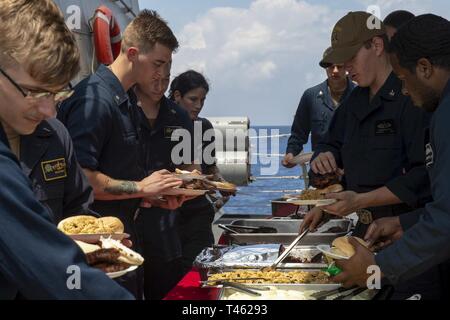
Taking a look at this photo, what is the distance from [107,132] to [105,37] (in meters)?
2.53

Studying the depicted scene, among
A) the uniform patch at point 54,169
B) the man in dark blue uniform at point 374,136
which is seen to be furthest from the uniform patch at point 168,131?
the uniform patch at point 54,169

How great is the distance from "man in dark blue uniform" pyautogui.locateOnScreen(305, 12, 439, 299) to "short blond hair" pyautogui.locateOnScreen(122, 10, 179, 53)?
772 mm

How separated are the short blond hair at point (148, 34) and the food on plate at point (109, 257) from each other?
1626 mm

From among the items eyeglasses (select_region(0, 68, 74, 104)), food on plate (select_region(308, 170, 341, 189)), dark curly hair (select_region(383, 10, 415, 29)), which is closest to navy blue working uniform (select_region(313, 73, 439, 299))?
food on plate (select_region(308, 170, 341, 189))

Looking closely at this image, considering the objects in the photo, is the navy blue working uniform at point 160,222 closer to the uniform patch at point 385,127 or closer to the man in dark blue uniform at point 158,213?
the man in dark blue uniform at point 158,213

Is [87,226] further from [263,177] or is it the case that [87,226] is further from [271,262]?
[263,177]

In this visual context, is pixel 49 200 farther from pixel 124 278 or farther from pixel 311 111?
pixel 311 111

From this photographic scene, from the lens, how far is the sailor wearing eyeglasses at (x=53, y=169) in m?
1.68

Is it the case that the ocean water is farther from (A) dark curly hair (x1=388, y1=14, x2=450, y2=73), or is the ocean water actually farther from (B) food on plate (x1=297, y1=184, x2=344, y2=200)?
(A) dark curly hair (x1=388, y1=14, x2=450, y2=73)

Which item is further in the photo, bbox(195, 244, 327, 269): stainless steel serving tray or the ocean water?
the ocean water

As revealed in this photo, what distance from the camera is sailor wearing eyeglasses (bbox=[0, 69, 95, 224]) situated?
168 centimetres

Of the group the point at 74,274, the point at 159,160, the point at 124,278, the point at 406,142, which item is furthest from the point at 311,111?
the point at 74,274

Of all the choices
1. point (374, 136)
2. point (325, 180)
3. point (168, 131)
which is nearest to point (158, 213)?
point (168, 131)

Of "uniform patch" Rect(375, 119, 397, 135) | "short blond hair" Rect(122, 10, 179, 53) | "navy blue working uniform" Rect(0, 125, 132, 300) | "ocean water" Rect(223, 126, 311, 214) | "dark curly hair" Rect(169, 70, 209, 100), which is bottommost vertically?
"ocean water" Rect(223, 126, 311, 214)
